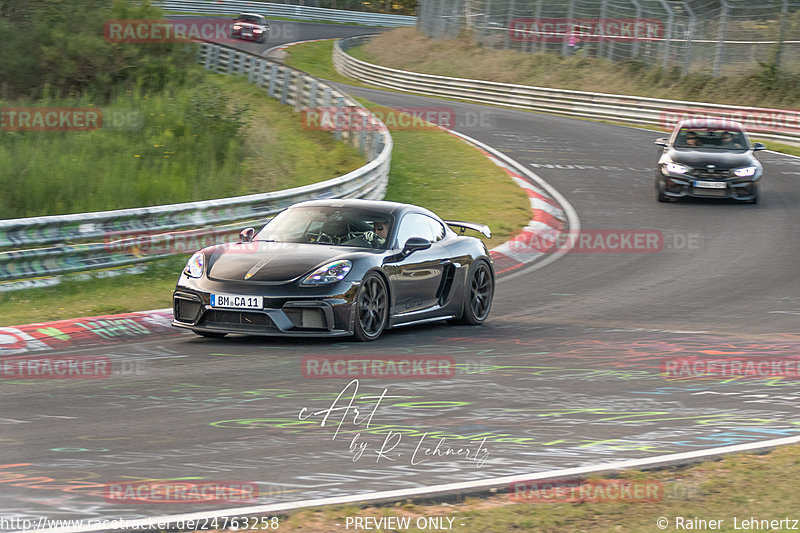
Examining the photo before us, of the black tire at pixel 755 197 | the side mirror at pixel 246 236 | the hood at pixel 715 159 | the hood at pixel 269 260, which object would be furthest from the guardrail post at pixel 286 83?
the hood at pixel 269 260

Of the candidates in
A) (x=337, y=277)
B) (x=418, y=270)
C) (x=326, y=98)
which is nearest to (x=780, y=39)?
(x=326, y=98)

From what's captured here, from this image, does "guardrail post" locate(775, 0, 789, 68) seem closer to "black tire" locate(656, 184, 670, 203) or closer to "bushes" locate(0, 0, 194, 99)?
"black tire" locate(656, 184, 670, 203)

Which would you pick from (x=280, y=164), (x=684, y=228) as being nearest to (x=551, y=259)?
(x=684, y=228)

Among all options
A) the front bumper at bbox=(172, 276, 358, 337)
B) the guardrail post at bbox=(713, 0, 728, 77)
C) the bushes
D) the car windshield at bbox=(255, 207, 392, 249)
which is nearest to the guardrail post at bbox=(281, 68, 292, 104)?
the bushes

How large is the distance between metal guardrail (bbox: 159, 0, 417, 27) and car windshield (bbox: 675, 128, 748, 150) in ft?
158

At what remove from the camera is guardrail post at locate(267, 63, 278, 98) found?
30266 millimetres

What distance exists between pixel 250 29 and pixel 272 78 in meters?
31.0

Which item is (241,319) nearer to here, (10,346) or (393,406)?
(10,346)

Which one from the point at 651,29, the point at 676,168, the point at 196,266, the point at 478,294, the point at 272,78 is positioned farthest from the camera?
the point at 651,29

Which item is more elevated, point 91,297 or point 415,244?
point 415,244

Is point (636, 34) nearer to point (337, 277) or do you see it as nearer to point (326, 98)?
point (326, 98)

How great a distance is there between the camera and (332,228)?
1059 cm

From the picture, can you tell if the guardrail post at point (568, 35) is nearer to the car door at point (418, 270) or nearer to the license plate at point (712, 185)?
the license plate at point (712, 185)

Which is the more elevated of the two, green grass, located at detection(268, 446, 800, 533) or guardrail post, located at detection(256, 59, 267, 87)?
green grass, located at detection(268, 446, 800, 533)
